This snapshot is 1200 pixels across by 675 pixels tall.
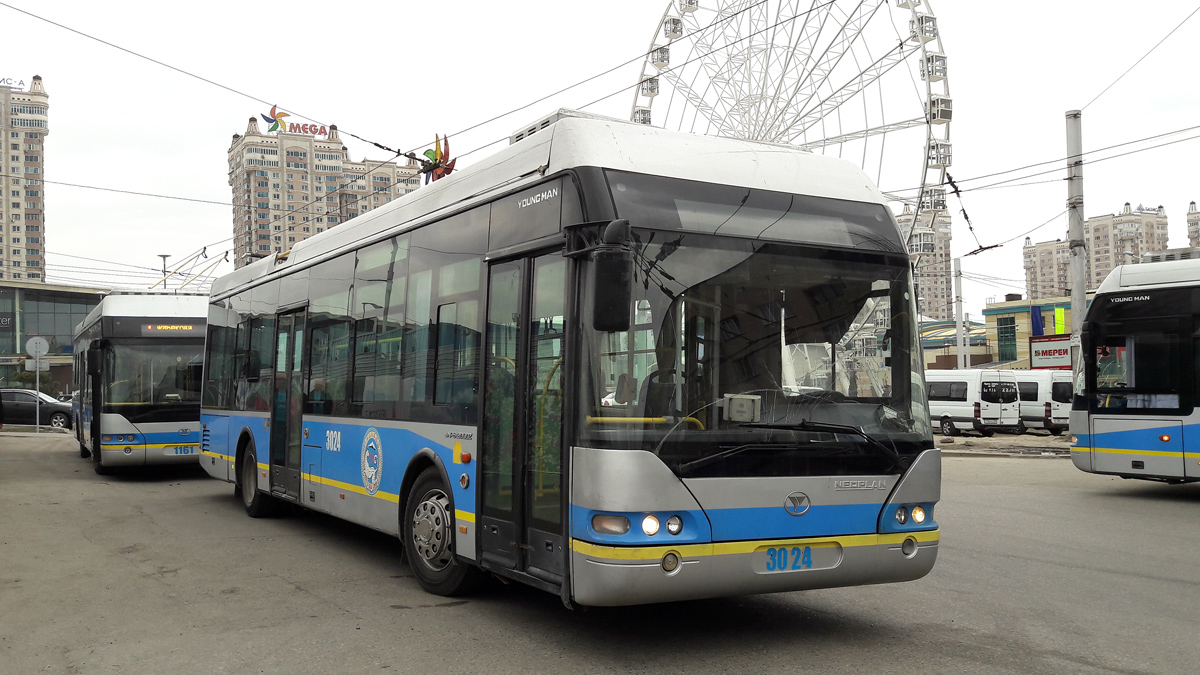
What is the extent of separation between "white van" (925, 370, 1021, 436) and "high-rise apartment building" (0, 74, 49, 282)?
7116 cm

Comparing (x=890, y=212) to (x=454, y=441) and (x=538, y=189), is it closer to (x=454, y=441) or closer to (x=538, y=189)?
(x=538, y=189)

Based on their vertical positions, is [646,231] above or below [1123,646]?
above

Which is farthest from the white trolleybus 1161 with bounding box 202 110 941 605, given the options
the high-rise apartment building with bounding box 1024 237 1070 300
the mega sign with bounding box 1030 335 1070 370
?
the high-rise apartment building with bounding box 1024 237 1070 300

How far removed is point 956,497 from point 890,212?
31.0 feet

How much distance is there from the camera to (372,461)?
8.45 m

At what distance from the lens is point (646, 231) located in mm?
5621

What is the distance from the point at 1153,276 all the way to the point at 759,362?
36.3ft

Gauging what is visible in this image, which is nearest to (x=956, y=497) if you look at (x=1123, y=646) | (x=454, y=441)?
(x=1123, y=646)

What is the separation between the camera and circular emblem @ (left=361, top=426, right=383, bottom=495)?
27.2 ft

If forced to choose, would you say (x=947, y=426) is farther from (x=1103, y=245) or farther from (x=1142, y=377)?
(x=1103, y=245)

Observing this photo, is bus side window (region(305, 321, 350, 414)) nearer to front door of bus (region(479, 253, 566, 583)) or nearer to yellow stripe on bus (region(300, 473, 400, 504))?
yellow stripe on bus (region(300, 473, 400, 504))

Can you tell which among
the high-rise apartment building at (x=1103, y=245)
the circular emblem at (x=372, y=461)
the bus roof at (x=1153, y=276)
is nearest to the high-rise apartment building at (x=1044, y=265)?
the high-rise apartment building at (x=1103, y=245)

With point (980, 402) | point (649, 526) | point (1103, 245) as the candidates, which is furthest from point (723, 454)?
point (1103, 245)

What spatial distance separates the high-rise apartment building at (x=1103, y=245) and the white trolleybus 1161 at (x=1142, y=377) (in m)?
60.4
